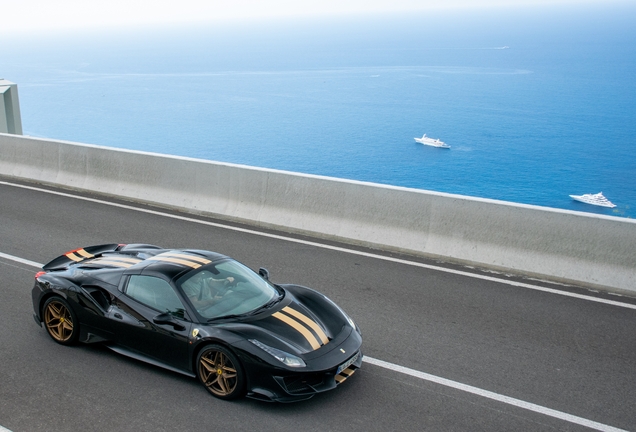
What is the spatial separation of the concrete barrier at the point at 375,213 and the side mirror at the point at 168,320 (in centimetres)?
518

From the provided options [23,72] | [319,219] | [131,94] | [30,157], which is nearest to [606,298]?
[319,219]

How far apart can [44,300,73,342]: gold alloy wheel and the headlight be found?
249 centimetres

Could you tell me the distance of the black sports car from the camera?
603 centimetres

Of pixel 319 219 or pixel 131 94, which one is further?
pixel 131 94

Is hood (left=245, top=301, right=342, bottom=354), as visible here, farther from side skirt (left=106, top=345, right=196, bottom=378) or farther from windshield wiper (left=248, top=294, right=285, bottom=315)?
side skirt (left=106, top=345, right=196, bottom=378)

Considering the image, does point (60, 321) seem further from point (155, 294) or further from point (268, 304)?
point (268, 304)

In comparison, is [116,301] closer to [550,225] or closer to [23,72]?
[550,225]

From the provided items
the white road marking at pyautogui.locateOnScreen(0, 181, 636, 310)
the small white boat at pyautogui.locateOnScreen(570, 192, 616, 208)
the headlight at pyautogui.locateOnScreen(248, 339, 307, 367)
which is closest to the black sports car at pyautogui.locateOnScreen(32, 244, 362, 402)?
the headlight at pyautogui.locateOnScreen(248, 339, 307, 367)

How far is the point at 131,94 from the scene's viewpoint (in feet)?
414

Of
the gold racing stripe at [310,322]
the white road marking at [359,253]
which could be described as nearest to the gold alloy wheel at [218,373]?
the gold racing stripe at [310,322]

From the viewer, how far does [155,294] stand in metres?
6.68

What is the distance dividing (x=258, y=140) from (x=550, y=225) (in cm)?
8284

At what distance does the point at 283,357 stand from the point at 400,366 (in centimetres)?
158

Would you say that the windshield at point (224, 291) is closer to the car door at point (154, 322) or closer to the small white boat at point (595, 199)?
the car door at point (154, 322)
